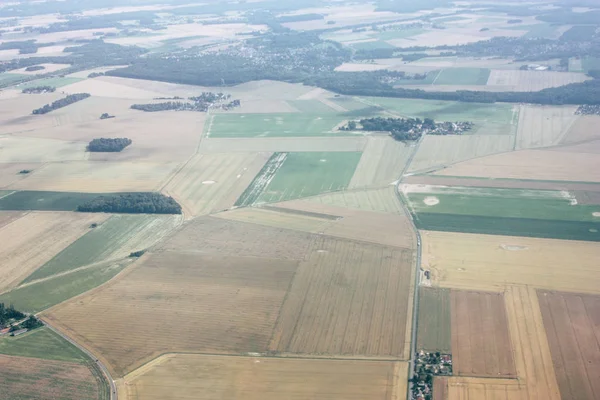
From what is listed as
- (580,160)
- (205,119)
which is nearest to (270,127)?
(205,119)

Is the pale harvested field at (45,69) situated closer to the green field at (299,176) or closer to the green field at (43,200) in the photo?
the green field at (43,200)

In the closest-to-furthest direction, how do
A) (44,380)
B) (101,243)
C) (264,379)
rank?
(264,379) < (44,380) < (101,243)

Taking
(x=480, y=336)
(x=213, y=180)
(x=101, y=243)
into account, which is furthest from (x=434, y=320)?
(x=213, y=180)

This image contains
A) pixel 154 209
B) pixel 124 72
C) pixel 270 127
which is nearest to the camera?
pixel 154 209

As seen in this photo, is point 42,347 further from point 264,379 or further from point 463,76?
point 463,76

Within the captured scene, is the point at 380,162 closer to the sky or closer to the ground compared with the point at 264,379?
closer to the sky

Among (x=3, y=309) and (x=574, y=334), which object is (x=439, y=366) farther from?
(x=3, y=309)

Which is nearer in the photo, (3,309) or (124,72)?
(3,309)
